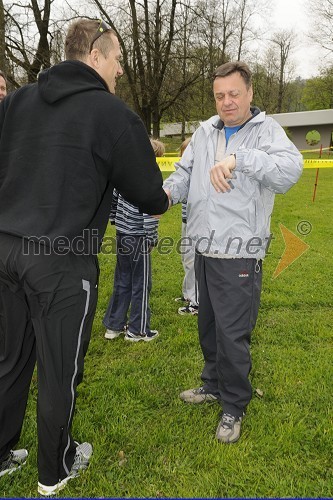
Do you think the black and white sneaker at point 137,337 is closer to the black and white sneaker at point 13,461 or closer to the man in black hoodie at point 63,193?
the black and white sneaker at point 13,461

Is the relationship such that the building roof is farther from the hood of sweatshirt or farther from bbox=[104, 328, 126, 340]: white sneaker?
the hood of sweatshirt

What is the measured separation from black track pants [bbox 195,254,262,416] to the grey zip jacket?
3.7 inches

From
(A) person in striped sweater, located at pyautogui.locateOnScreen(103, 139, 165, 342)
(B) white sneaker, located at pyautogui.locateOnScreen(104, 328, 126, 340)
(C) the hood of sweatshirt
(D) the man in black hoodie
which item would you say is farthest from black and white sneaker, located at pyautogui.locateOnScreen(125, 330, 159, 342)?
(C) the hood of sweatshirt

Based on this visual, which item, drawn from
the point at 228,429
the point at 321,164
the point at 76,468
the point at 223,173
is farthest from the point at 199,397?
the point at 321,164

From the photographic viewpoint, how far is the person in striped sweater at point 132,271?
159 inches

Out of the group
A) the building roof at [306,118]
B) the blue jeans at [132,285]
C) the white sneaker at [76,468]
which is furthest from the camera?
the building roof at [306,118]

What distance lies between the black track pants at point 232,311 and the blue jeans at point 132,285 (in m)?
1.15

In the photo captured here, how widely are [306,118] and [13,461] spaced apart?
53562mm

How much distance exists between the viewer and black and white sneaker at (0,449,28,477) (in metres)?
2.57

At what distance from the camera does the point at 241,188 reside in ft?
8.64

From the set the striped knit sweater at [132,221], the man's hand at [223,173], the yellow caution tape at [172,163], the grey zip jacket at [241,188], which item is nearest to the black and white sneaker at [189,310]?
the striped knit sweater at [132,221]

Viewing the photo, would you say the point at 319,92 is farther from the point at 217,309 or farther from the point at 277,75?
the point at 217,309

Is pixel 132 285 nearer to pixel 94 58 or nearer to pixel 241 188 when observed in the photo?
pixel 241 188

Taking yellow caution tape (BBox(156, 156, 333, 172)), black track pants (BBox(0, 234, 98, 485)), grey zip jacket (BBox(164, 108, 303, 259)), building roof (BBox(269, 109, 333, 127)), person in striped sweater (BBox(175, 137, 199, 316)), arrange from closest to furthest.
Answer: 1. black track pants (BBox(0, 234, 98, 485))
2. grey zip jacket (BBox(164, 108, 303, 259))
3. person in striped sweater (BBox(175, 137, 199, 316))
4. yellow caution tape (BBox(156, 156, 333, 172))
5. building roof (BBox(269, 109, 333, 127))
